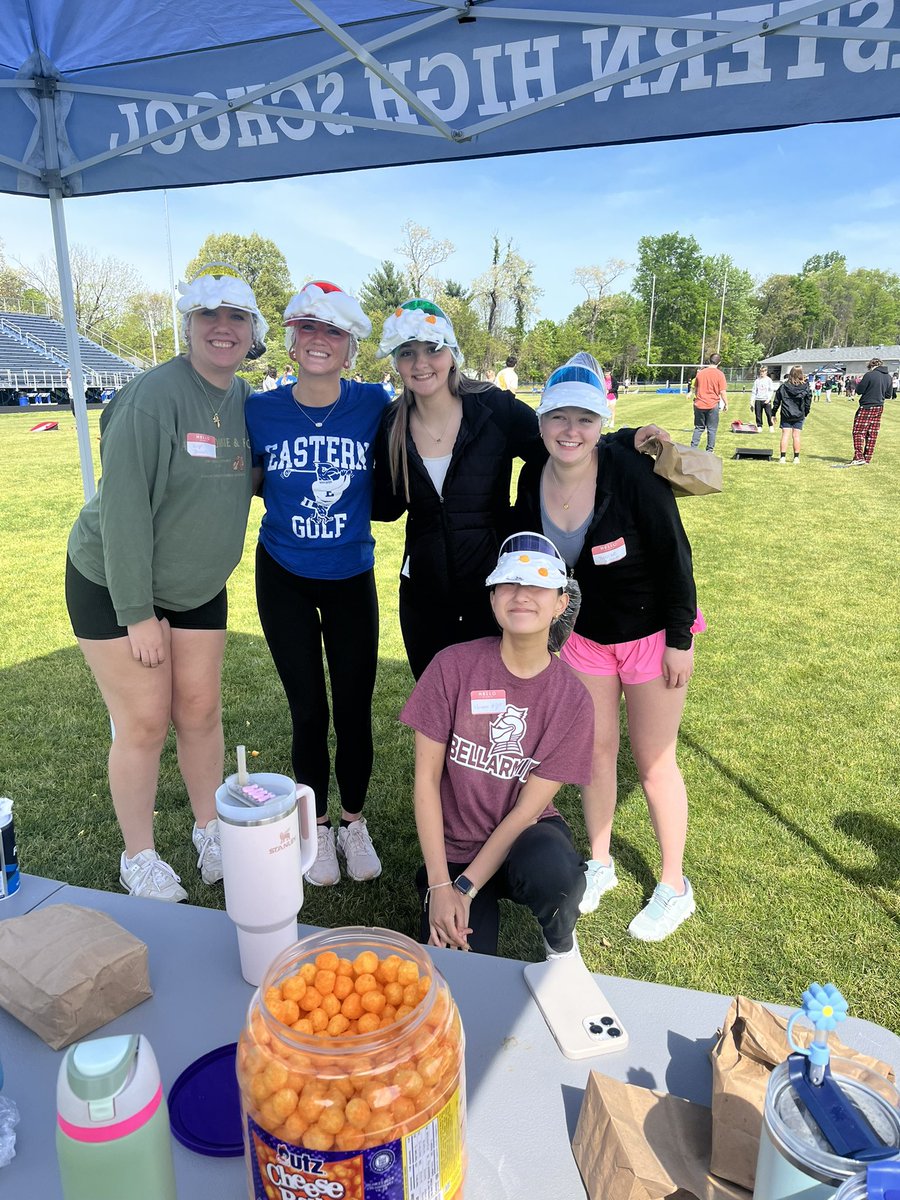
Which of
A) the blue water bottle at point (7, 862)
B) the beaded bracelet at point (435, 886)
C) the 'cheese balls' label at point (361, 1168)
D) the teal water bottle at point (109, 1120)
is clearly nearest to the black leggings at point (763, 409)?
the beaded bracelet at point (435, 886)

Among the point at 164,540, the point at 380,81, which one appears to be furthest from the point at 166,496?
the point at 380,81

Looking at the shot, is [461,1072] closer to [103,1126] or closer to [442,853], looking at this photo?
[103,1126]

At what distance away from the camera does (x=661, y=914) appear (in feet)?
8.77

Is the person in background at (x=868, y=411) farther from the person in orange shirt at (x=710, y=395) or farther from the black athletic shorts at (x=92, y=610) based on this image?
the black athletic shorts at (x=92, y=610)

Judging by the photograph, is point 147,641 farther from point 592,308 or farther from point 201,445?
point 592,308

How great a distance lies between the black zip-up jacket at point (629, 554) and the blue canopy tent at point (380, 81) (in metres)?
1.08

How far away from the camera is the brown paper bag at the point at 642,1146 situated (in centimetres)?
91

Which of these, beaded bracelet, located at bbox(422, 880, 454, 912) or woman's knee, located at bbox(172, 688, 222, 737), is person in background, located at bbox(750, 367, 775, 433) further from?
beaded bracelet, located at bbox(422, 880, 454, 912)

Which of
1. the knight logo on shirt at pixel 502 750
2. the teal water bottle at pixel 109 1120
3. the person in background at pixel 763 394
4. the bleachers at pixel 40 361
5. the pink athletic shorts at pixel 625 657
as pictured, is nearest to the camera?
the teal water bottle at pixel 109 1120

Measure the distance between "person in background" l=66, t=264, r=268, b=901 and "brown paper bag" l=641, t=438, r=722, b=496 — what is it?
1223 millimetres

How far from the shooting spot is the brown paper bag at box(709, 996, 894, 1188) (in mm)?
930

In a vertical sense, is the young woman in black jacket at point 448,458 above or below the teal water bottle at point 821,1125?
above

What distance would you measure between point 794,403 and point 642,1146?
564 inches

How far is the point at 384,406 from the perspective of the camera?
2604 mm
